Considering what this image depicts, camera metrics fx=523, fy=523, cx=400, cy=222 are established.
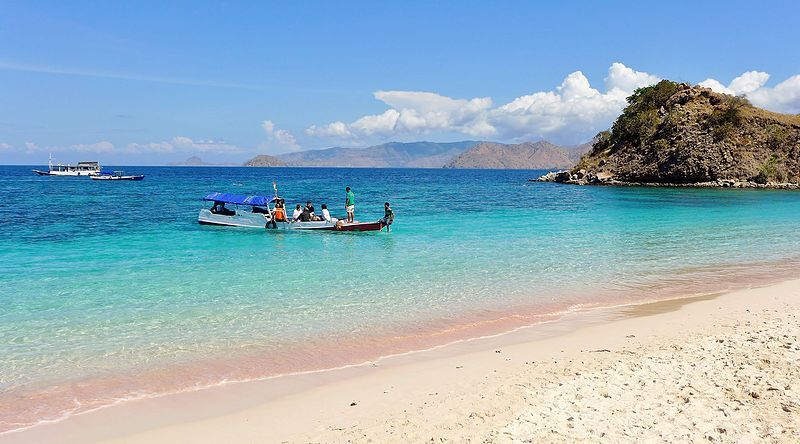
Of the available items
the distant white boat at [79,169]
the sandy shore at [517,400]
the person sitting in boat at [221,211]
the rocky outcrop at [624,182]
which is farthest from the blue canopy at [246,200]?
the distant white boat at [79,169]

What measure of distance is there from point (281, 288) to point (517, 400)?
8966mm

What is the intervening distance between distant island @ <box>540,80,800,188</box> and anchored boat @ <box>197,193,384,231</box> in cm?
6920

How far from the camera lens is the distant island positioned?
255 ft

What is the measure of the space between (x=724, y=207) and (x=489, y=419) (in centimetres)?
4585

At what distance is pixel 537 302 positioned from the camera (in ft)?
41.9

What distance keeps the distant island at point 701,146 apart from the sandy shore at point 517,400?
7998cm

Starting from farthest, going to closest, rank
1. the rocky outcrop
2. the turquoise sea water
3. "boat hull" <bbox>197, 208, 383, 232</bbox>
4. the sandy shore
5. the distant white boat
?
the distant white boat, the rocky outcrop, "boat hull" <bbox>197, 208, 383, 232</bbox>, the turquoise sea water, the sandy shore

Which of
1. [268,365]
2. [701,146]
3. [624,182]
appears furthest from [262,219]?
[701,146]

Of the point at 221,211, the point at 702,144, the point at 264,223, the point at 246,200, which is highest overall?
the point at 702,144

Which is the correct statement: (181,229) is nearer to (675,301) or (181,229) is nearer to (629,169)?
(675,301)

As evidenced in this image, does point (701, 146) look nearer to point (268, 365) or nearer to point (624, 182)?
point (624, 182)

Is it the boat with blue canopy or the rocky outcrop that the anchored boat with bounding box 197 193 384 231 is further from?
the rocky outcrop

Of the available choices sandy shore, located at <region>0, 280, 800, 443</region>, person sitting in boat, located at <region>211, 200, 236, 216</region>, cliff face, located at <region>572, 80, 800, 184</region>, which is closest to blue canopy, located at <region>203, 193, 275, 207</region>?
person sitting in boat, located at <region>211, 200, 236, 216</region>

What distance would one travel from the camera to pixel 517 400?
6.61 metres
